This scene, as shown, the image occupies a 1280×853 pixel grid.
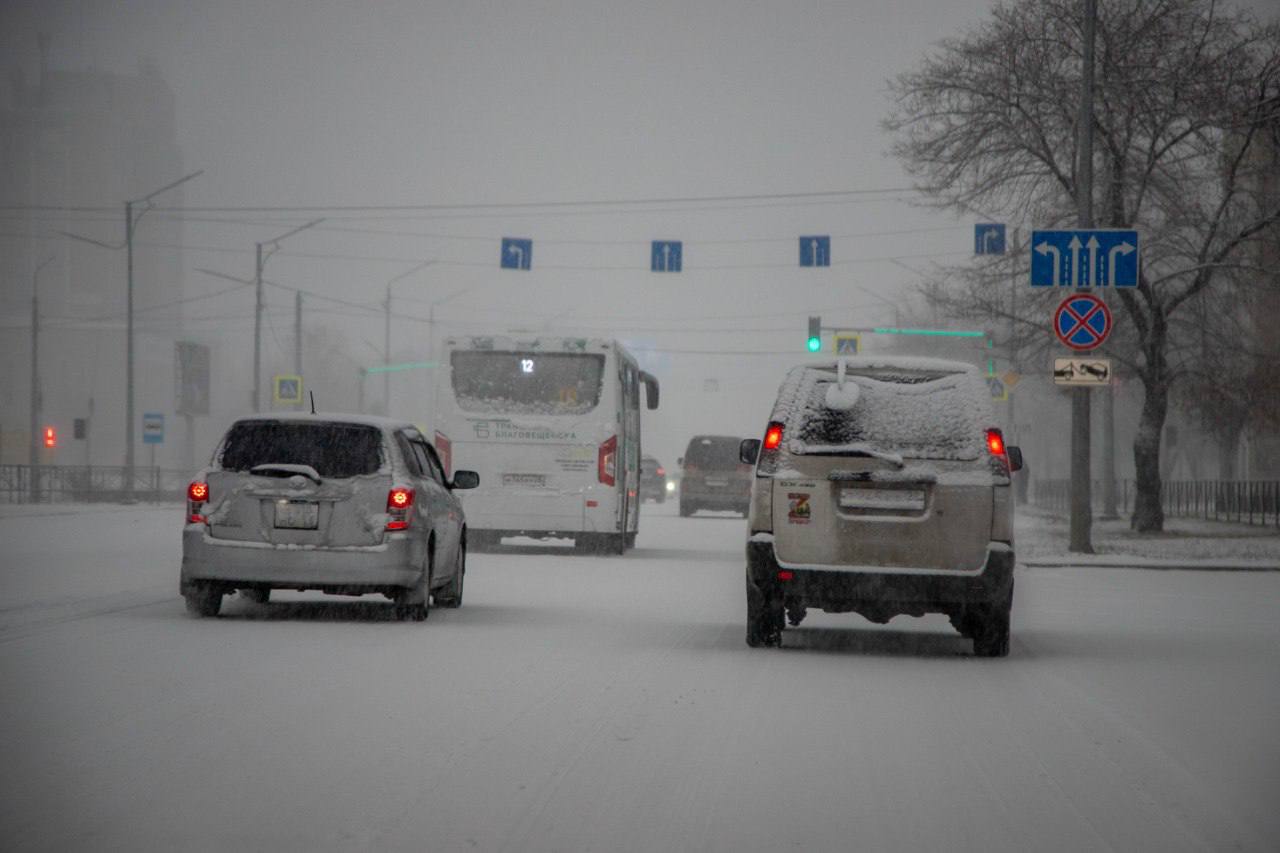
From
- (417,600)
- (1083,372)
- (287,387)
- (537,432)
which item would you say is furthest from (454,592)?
(287,387)

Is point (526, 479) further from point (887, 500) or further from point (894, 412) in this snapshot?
point (887, 500)

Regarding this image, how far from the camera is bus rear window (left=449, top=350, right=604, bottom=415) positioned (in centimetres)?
2836

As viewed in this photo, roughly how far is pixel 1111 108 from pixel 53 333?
125 meters

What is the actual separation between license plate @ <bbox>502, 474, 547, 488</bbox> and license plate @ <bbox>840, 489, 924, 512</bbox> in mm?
15307

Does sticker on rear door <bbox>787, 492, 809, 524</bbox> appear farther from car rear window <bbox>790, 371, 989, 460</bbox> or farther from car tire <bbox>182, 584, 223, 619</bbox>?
car tire <bbox>182, 584, 223, 619</bbox>

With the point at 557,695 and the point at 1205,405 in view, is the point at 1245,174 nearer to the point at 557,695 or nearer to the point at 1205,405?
the point at 1205,405

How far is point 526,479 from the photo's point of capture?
92.0 ft

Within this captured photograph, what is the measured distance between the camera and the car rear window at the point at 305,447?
1533cm

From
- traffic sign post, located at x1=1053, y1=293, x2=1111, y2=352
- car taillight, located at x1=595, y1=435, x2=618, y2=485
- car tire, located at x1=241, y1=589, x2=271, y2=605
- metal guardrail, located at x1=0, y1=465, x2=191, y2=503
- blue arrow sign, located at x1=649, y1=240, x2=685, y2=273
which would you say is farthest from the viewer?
metal guardrail, located at x1=0, y1=465, x2=191, y2=503

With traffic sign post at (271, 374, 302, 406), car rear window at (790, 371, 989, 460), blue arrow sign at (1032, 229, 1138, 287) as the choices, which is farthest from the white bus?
traffic sign post at (271, 374, 302, 406)

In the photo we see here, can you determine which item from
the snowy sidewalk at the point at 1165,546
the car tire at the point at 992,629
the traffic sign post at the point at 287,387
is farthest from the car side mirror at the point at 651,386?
the traffic sign post at the point at 287,387

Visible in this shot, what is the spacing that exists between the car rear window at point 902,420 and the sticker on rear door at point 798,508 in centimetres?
30

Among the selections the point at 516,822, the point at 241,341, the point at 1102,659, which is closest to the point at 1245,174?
the point at 1102,659

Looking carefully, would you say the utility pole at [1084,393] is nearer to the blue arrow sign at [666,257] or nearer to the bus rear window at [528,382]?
the bus rear window at [528,382]
